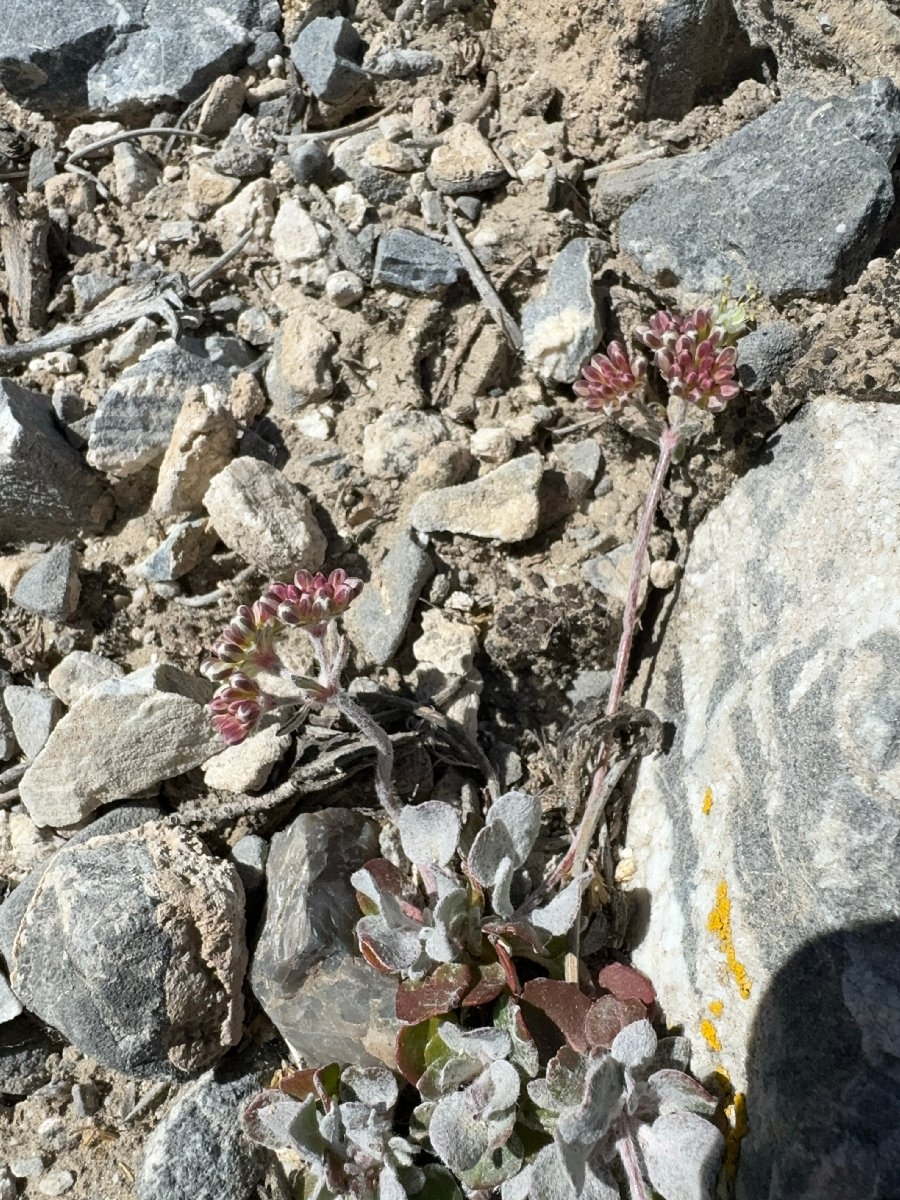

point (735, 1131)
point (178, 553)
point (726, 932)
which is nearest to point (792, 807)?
point (726, 932)

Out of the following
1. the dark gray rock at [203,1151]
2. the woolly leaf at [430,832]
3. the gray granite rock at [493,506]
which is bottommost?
the dark gray rock at [203,1151]

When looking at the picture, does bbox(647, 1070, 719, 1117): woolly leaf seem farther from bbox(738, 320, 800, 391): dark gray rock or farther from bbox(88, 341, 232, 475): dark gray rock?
bbox(88, 341, 232, 475): dark gray rock

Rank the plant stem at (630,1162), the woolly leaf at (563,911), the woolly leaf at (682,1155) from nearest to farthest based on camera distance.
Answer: the woolly leaf at (682,1155) < the plant stem at (630,1162) < the woolly leaf at (563,911)

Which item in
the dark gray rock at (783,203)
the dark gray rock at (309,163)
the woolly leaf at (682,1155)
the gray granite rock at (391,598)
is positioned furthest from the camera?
the dark gray rock at (309,163)

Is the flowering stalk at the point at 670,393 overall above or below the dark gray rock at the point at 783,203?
below

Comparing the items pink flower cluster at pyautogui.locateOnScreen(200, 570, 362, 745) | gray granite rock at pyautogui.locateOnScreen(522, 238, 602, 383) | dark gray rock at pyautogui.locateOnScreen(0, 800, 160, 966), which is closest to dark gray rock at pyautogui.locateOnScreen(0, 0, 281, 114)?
gray granite rock at pyautogui.locateOnScreen(522, 238, 602, 383)

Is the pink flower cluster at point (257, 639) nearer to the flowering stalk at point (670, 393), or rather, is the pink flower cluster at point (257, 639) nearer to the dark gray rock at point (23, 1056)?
the flowering stalk at point (670, 393)

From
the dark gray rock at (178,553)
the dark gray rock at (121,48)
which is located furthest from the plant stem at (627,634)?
the dark gray rock at (121,48)

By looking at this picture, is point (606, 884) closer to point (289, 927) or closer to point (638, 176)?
point (289, 927)
